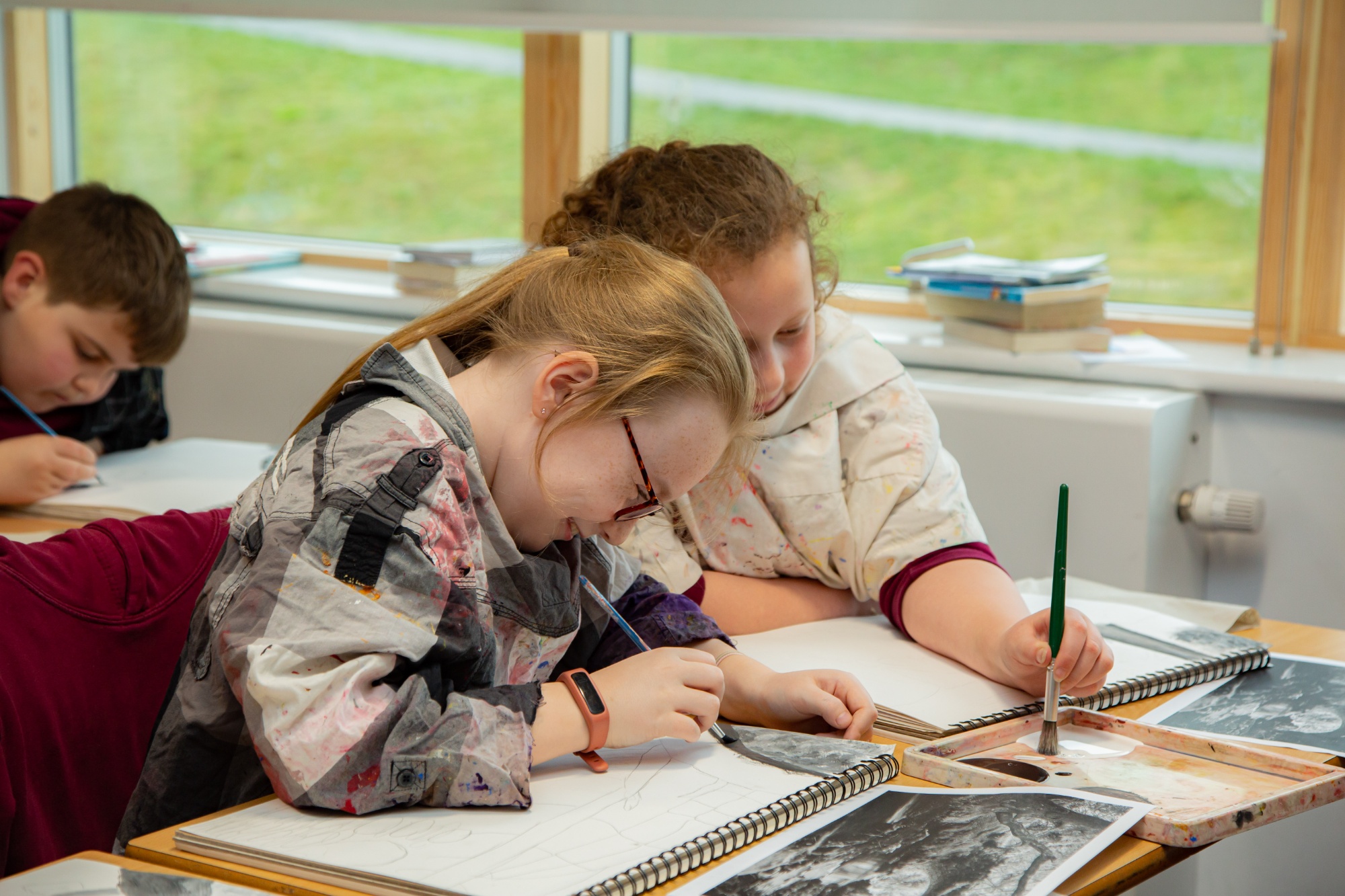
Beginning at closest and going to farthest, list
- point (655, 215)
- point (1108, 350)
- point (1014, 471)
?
1. point (655, 215)
2. point (1014, 471)
3. point (1108, 350)

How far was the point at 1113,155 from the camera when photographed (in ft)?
7.93

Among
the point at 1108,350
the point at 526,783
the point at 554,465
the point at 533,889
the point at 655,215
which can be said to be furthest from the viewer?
the point at 1108,350

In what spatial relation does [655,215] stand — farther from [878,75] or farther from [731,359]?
[878,75]

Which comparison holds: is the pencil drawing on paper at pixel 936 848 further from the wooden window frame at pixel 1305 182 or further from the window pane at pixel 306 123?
the window pane at pixel 306 123

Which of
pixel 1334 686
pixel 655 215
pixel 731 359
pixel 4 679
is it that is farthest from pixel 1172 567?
pixel 4 679

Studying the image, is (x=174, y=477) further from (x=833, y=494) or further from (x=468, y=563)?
(x=468, y=563)

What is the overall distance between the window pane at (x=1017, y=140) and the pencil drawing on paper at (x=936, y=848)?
1.45 m

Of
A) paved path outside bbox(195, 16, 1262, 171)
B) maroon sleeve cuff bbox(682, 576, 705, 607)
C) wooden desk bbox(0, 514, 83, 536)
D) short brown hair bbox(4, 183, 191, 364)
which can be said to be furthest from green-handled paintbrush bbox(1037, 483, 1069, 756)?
paved path outside bbox(195, 16, 1262, 171)

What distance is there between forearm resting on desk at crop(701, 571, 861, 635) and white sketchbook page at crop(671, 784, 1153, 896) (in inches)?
17.7

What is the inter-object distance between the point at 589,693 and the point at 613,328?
25cm

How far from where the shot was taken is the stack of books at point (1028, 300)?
221 centimetres

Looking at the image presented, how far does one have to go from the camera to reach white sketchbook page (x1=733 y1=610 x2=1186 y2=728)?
1098 mm

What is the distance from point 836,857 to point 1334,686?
24.0 inches

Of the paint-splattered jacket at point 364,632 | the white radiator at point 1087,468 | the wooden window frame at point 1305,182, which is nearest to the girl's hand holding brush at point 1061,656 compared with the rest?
the paint-splattered jacket at point 364,632
